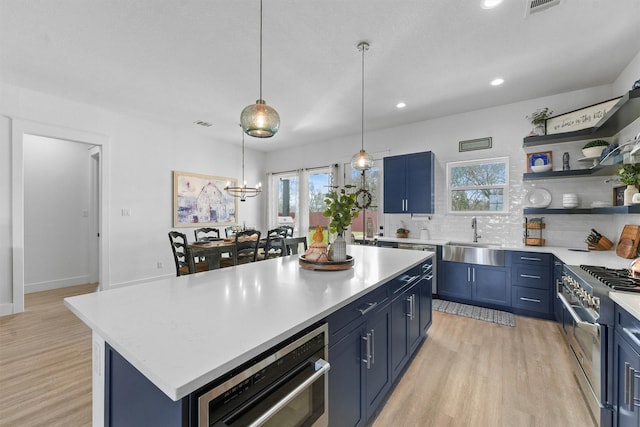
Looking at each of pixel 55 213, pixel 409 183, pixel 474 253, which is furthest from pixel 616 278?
pixel 55 213

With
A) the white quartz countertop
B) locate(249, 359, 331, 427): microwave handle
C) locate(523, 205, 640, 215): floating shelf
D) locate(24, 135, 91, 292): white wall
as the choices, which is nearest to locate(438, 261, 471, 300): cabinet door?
locate(523, 205, 640, 215): floating shelf

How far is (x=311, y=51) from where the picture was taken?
2.77 meters

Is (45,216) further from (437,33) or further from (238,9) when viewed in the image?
(437,33)

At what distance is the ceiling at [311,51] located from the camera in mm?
2238

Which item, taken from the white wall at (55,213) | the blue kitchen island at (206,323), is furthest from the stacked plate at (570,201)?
the white wall at (55,213)

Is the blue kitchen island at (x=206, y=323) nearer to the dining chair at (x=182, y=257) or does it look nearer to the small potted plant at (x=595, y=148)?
the dining chair at (x=182, y=257)

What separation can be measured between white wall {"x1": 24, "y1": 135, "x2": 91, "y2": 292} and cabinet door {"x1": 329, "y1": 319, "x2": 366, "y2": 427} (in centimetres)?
583

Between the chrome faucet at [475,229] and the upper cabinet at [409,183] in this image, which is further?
the upper cabinet at [409,183]

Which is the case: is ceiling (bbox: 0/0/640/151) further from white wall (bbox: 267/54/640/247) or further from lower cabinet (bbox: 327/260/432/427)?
lower cabinet (bbox: 327/260/432/427)

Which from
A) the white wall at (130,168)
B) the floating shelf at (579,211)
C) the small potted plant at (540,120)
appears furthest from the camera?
the small potted plant at (540,120)

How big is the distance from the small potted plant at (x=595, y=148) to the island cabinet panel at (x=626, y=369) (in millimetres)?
2550

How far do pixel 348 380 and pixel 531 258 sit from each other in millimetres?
3203

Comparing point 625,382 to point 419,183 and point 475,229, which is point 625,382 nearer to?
point 475,229

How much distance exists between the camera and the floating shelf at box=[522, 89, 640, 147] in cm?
227
